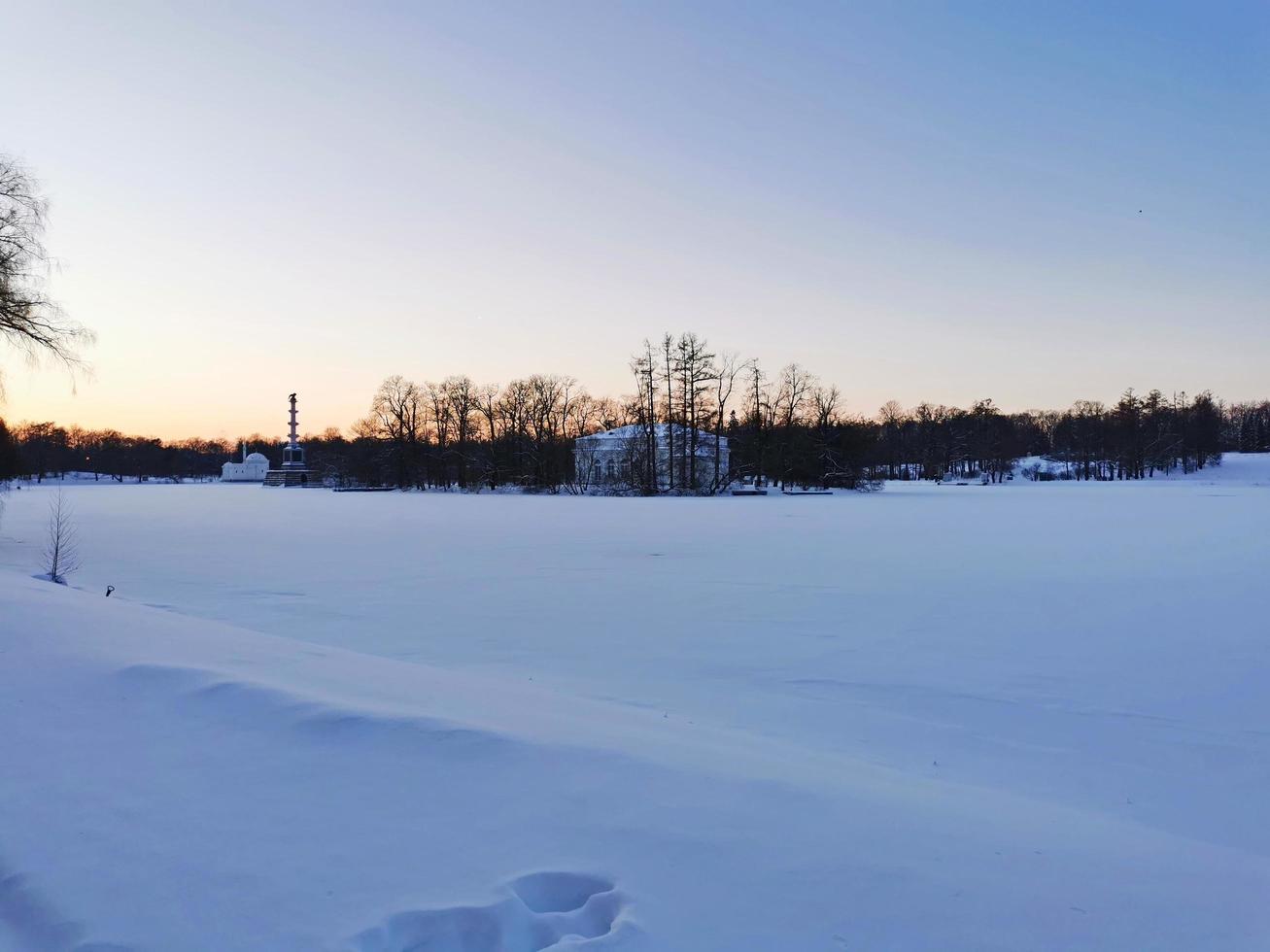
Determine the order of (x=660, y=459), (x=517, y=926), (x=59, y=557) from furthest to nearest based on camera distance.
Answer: (x=660, y=459), (x=59, y=557), (x=517, y=926)

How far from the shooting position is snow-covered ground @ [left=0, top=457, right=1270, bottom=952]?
2.97 m

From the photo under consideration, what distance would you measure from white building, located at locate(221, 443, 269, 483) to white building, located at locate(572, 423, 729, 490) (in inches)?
3459

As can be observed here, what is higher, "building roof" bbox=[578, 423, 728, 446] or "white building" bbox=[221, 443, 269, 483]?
"building roof" bbox=[578, 423, 728, 446]

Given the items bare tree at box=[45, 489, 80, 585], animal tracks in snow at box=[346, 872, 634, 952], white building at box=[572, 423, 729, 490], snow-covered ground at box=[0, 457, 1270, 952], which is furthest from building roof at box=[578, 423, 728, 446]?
animal tracks in snow at box=[346, 872, 634, 952]

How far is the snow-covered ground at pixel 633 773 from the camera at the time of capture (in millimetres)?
2975

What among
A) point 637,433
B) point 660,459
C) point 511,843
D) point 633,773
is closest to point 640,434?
point 637,433

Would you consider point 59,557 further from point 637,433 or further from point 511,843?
point 637,433

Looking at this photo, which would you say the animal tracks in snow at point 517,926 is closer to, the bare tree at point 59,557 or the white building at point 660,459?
the bare tree at point 59,557

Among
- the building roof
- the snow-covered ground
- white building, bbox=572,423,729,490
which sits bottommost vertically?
the snow-covered ground

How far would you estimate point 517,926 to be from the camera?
2898mm

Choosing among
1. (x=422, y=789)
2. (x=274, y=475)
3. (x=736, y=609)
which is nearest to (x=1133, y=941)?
(x=422, y=789)

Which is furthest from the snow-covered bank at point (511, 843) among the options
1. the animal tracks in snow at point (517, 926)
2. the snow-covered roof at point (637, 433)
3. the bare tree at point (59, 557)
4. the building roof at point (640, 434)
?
the snow-covered roof at point (637, 433)

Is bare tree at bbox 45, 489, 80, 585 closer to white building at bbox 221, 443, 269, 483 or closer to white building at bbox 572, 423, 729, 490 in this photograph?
white building at bbox 572, 423, 729, 490

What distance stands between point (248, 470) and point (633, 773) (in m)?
150
